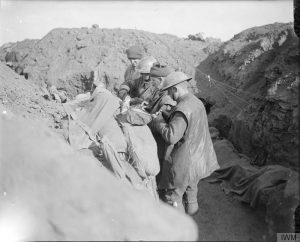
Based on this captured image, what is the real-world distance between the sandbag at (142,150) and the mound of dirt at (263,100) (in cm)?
164

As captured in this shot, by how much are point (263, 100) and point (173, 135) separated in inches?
113

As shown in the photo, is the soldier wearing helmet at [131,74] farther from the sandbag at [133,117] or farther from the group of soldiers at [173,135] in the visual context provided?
the sandbag at [133,117]

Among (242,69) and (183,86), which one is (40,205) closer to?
(183,86)

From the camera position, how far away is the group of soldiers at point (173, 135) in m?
3.83

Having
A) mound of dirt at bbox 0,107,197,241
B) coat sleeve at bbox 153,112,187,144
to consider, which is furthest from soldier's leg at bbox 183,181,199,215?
mound of dirt at bbox 0,107,197,241

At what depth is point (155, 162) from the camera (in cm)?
386

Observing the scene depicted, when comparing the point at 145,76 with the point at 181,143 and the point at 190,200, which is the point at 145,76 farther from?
the point at 190,200

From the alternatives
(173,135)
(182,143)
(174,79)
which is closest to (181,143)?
(182,143)

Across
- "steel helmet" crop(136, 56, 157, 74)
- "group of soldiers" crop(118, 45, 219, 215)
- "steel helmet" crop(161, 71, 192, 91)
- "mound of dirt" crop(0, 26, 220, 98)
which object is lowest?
"mound of dirt" crop(0, 26, 220, 98)

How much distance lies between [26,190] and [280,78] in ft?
14.6

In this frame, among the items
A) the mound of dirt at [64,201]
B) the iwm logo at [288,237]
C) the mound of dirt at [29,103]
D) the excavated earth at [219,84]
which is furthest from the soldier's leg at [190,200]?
the mound of dirt at [29,103]

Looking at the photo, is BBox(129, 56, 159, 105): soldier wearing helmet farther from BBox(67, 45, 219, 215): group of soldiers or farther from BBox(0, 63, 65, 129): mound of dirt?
BBox(0, 63, 65, 129): mound of dirt

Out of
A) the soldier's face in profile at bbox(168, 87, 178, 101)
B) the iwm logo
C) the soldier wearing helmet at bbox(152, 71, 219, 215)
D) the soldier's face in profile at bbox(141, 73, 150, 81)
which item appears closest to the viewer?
the iwm logo

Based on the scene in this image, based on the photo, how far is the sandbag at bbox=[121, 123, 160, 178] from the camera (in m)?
3.75
